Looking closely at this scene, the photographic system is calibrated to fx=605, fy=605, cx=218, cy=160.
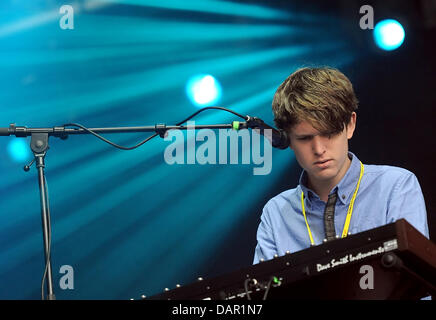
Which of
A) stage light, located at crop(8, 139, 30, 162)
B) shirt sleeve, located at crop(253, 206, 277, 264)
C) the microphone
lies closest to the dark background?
stage light, located at crop(8, 139, 30, 162)

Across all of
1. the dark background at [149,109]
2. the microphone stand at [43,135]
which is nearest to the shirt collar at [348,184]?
the microphone stand at [43,135]

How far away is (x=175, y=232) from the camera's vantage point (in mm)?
3961

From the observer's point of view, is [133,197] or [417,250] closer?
[417,250]

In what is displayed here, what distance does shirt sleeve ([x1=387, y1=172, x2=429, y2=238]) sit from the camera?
2.24m

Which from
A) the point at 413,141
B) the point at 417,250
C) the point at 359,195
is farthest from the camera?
the point at 413,141

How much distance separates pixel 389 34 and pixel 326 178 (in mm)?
1634

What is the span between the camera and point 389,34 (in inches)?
150

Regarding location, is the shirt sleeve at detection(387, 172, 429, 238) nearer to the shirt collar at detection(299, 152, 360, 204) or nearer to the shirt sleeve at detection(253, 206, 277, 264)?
the shirt collar at detection(299, 152, 360, 204)

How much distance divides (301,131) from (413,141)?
151 cm

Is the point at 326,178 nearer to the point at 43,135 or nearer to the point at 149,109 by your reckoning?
the point at 43,135

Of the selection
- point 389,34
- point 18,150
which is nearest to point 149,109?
point 18,150

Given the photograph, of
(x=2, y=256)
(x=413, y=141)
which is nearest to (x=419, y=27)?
(x=413, y=141)

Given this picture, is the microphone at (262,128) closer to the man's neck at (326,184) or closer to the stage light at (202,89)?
the man's neck at (326,184)

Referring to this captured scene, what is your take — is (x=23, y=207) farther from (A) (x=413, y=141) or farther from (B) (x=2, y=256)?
(A) (x=413, y=141)
